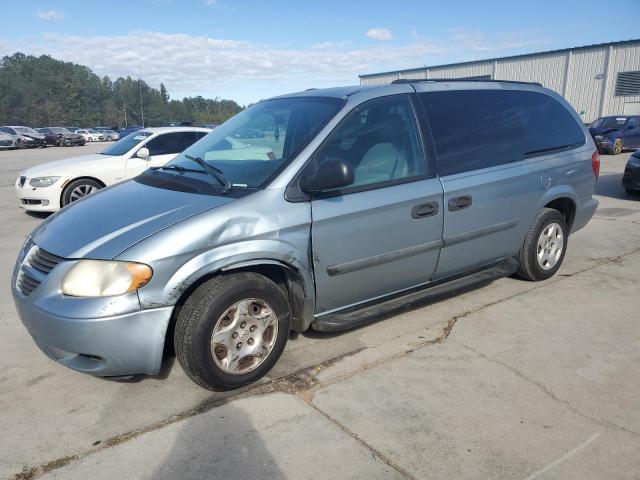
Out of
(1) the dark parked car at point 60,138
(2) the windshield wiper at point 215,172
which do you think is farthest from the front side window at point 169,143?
(1) the dark parked car at point 60,138

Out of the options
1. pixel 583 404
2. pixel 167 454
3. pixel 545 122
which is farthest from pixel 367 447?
pixel 545 122

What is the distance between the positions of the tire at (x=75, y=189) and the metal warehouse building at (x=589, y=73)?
24.1 m

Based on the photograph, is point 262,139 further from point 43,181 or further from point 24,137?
point 24,137

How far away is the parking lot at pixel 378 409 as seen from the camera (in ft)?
7.93

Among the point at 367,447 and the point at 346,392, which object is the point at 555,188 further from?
the point at 367,447

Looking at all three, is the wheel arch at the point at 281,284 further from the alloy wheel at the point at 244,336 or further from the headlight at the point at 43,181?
the headlight at the point at 43,181

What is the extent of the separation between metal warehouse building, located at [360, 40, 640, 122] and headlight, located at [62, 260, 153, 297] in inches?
1136

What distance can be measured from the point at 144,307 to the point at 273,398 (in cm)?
94

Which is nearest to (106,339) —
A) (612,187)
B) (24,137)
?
(612,187)

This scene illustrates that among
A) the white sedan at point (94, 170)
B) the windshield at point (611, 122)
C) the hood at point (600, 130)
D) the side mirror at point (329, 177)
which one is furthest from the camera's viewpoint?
the windshield at point (611, 122)

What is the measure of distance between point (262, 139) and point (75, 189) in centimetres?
589

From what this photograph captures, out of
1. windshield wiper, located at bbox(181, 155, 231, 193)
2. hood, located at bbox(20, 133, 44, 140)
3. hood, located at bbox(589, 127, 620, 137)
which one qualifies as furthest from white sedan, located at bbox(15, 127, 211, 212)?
hood, located at bbox(20, 133, 44, 140)

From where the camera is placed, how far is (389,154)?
3523 millimetres

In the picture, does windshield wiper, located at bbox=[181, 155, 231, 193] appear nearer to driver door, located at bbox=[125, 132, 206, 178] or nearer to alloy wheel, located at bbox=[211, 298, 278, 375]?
alloy wheel, located at bbox=[211, 298, 278, 375]
